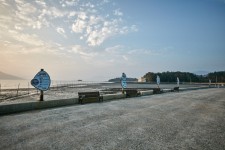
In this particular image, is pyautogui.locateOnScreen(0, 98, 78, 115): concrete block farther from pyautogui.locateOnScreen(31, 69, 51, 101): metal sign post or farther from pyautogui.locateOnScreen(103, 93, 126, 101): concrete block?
pyautogui.locateOnScreen(103, 93, 126, 101): concrete block

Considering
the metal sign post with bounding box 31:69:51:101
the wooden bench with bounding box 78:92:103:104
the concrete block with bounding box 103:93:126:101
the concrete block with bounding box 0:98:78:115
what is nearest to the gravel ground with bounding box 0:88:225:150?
the concrete block with bounding box 0:98:78:115

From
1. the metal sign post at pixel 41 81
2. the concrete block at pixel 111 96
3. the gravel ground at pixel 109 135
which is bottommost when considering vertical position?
the gravel ground at pixel 109 135

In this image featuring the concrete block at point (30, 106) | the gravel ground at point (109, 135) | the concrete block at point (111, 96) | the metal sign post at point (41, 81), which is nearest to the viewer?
the gravel ground at point (109, 135)

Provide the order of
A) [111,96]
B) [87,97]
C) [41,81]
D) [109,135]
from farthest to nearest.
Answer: [111,96] < [87,97] < [41,81] < [109,135]

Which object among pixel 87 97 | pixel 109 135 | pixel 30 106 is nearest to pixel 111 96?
pixel 87 97

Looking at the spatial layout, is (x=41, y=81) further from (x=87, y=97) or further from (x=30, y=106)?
(x=87, y=97)

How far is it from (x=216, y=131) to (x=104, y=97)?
460 inches

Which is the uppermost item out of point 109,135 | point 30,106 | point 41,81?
point 41,81

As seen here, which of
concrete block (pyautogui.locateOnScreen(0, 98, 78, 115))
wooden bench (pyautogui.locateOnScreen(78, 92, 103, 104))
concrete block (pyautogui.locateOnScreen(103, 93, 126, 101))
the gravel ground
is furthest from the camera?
concrete block (pyautogui.locateOnScreen(103, 93, 126, 101))

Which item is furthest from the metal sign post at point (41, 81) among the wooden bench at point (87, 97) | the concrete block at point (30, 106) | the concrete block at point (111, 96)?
the concrete block at point (111, 96)

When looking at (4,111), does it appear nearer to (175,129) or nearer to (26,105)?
(26,105)

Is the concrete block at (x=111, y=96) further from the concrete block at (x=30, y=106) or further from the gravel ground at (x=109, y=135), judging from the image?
the gravel ground at (x=109, y=135)

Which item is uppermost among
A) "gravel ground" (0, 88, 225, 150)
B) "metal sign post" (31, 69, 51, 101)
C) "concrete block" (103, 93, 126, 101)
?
"metal sign post" (31, 69, 51, 101)

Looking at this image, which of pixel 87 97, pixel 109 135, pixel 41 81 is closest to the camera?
pixel 109 135
